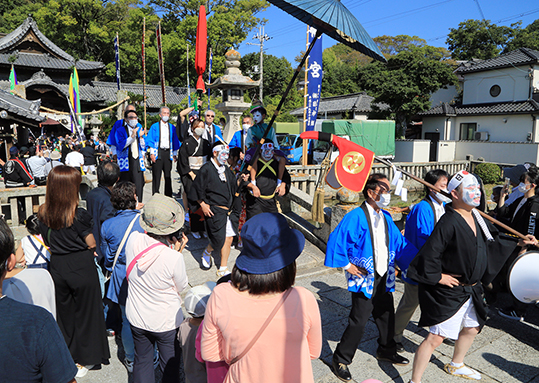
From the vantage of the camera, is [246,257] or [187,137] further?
[187,137]

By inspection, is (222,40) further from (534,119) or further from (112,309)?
(112,309)

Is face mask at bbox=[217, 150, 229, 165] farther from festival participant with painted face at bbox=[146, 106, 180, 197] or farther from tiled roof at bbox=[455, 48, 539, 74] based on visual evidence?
tiled roof at bbox=[455, 48, 539, 74]

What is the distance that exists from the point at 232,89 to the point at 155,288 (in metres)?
8.29

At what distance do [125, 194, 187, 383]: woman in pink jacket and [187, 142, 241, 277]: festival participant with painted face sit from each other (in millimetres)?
2277

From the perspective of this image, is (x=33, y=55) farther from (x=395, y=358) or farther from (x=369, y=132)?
(x=395, y=358)

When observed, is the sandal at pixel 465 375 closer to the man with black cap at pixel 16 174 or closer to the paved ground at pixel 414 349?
the paved ground at pixel 414 349

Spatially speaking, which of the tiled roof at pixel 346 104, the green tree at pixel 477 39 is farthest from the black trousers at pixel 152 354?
the green tree at pixel 477 39

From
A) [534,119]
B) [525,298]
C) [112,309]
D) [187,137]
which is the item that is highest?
[534,119]

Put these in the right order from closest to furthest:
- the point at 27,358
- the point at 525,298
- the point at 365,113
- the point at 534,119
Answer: the point at 27,358, the point at 525,298, the point at 534,119, the point at 365,113

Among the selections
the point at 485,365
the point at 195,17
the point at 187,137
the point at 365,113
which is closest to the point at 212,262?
the point at 187,137

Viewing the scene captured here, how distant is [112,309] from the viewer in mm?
3787

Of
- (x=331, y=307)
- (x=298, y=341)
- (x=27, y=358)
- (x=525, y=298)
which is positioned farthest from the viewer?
(x=331, y=307)

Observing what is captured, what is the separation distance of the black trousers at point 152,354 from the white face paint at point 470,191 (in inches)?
94.5

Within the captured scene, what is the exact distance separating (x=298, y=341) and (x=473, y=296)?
76.5 inches
